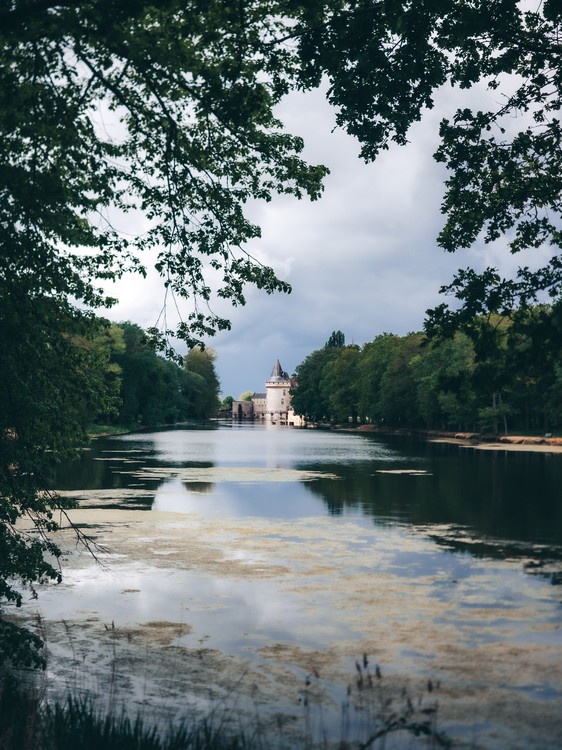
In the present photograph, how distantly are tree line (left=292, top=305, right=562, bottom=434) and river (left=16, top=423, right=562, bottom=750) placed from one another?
11.1 ft

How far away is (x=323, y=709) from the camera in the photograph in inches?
401

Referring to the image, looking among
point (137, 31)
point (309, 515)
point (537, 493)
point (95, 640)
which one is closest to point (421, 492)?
point (537, 493)

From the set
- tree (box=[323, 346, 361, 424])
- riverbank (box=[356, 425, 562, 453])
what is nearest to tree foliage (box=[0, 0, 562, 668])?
riverbank (box=[356, 425, 562, 453])

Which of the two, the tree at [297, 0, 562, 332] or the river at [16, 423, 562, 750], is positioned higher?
the tree at [297, 0, 562, 332]

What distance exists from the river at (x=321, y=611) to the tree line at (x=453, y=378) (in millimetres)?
3386

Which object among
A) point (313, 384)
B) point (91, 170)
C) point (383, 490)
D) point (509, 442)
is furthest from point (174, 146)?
point (313, 384)

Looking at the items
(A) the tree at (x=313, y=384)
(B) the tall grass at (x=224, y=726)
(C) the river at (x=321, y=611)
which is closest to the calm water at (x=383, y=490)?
(C) the river at (x=321, y=611)

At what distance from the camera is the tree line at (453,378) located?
9.99 m

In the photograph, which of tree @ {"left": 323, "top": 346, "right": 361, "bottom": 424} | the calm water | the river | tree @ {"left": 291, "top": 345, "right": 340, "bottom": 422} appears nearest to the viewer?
the river

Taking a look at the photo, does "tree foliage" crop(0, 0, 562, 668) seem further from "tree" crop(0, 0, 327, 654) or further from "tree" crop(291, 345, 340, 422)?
"tree" crop(291, 345, 340, 422)

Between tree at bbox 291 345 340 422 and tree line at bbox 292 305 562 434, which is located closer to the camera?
tree line at bbox 292 305 562 434

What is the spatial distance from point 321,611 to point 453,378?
5906 millimetres

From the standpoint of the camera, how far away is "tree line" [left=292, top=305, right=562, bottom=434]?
32.8 ft

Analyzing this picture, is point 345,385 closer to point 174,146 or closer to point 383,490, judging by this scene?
point 383,490
